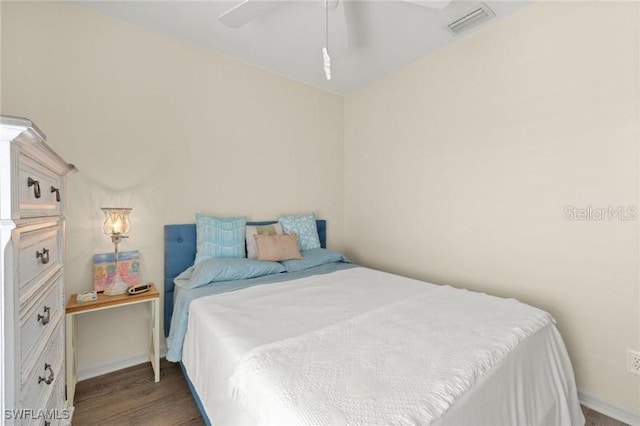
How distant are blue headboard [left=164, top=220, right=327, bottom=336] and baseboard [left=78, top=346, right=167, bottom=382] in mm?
215

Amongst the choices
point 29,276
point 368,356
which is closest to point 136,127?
point 29,276

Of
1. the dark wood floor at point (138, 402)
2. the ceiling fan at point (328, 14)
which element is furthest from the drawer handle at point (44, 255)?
the ceiling fan at point (328, 14)

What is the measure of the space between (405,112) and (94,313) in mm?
3114

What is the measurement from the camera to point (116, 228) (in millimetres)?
1963

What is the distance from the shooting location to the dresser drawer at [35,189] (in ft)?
2.84

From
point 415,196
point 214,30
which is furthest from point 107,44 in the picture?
point 415,196

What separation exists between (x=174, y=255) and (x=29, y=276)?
1.40 meters

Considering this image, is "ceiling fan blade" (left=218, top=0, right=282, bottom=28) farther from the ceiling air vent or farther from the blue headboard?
the blue headboard

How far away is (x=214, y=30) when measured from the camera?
2.24 meters

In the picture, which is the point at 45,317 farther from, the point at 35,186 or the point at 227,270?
the point at 227,270

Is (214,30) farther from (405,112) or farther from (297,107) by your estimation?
(405,112)

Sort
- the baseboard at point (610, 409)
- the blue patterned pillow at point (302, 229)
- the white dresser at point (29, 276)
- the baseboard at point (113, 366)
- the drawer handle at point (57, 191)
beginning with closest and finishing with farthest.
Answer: the white dresser at point (29, 276) → the drawer handle at point (57, 191) → the baseboard at point (610, 409) → the baseboard at point (113, 366) → the blue patterned pillow at point (302, 229)

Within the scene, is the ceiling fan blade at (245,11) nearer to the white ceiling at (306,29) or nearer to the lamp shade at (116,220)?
the white ceiling at (306,29)

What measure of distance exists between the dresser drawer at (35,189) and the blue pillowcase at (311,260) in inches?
61.3
